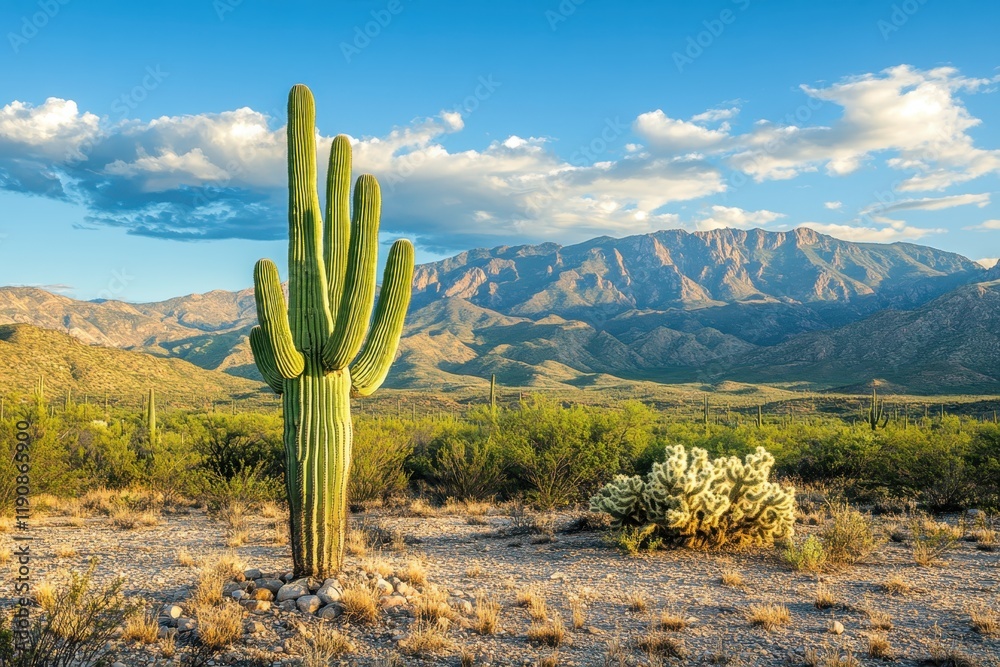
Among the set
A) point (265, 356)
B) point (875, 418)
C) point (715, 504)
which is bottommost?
point (875, 418)

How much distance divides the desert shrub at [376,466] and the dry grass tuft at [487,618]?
795 centimetres

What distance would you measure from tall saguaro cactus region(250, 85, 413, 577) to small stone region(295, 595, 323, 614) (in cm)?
54

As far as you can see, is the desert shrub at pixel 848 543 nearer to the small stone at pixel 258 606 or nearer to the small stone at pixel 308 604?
the small stone at pixel 308 604

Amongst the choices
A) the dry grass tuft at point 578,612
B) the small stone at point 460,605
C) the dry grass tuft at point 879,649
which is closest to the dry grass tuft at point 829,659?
the dry grass tuft at point 879,649

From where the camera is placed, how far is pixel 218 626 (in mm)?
5820

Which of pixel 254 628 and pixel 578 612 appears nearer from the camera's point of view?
pixel 254 628

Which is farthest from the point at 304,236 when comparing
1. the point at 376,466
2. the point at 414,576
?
the point at 376,466

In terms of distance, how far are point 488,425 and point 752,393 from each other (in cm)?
8586

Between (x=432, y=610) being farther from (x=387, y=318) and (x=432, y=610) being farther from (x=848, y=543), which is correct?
(x=848, y=543)

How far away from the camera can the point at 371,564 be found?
8.17 meters

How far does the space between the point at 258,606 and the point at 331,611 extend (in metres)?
0.70

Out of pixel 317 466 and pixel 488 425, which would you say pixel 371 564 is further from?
pixel 488 425

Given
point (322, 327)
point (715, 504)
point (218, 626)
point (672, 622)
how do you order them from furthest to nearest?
point (715, 504) → point (322, 327) → point (672, 622) → point (218, 626)

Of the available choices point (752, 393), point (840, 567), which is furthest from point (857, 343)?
point (840, 567)
